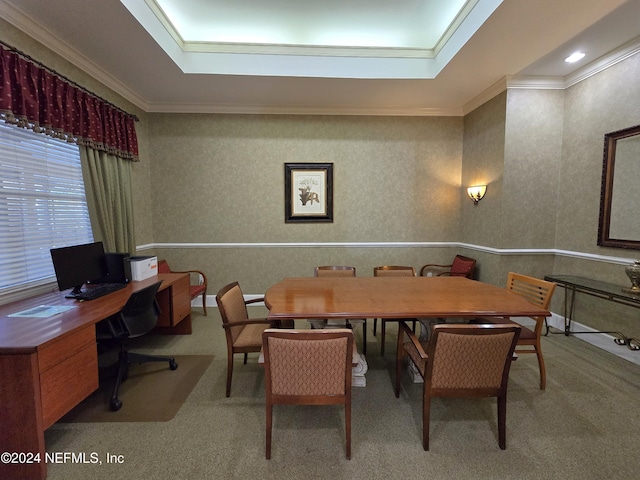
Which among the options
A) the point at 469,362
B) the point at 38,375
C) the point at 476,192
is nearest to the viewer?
the point at 38,375

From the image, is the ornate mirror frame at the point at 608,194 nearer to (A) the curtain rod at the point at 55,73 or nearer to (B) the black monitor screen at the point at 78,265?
(B) the black monitor screen at the point at 78,265

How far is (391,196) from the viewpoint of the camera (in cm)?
411

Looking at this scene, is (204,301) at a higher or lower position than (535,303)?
lower

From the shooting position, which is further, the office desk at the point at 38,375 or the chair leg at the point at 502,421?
the chair leg at the point at 502,421

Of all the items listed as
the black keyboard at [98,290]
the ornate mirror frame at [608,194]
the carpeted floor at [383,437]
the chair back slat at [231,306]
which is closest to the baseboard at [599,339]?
the carpeted floor at [383,437]

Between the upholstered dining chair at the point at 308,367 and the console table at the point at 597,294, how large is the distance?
2.51 m

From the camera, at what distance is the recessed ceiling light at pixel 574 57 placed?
2643 millimetres

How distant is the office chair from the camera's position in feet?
6.70

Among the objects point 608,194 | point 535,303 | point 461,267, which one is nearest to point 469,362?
point 535,303

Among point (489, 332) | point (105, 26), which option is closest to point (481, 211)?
point (489, 332)

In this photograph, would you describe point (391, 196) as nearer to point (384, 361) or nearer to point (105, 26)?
point (384, 361)

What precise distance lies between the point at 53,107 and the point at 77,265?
1.34 meters

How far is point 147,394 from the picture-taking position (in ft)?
6.97

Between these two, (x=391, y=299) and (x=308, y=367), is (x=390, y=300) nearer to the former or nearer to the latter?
(x=391, y=299)
